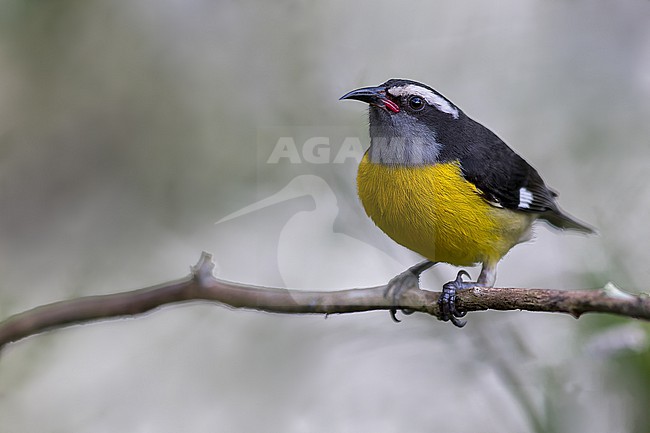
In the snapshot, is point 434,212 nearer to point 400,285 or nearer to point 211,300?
point 400,285

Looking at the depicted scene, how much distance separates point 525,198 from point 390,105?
0.85 meters

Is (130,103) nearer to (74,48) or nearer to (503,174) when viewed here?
(74,48)

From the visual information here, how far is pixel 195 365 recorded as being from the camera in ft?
15.8

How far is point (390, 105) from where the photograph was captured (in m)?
3.64

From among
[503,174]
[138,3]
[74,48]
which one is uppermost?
[138,3]

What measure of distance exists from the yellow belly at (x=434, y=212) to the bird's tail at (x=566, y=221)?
50cm

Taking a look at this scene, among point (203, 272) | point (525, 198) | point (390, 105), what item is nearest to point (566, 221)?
point (525, 198)

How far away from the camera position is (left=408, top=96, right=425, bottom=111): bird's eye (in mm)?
3674

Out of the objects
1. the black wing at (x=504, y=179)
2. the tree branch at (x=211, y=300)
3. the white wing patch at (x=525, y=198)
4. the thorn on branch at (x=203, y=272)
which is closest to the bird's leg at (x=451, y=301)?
the tree branch at (x=211, y=300)

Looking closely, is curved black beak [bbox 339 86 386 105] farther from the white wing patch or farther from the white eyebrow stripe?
the white wing patch

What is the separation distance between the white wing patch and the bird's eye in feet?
2.20

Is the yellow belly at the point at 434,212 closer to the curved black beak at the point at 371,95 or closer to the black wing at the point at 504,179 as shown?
the black wing at the point at 504,179

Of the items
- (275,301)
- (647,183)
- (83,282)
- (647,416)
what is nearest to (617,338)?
(647,416)

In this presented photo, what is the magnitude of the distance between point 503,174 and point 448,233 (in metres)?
0.56
